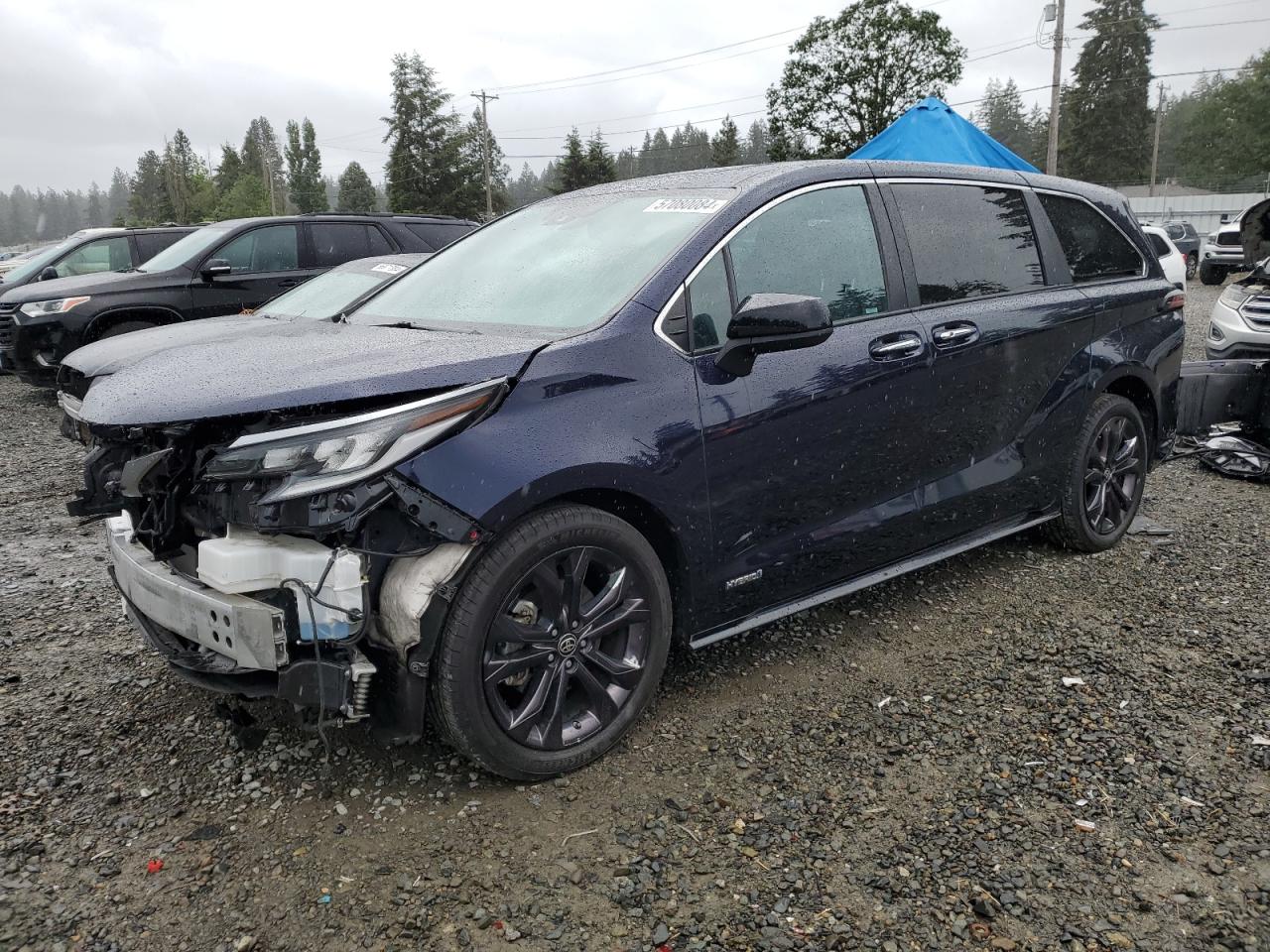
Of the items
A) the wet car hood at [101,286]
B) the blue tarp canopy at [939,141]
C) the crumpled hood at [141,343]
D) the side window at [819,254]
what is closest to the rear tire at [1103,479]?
the side window at [819,254]

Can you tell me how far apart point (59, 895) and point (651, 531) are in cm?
180

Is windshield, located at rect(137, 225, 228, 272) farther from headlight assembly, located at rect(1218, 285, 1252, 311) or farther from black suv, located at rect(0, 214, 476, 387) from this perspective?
headlight assembly, located at rect(1218, 285, 1252, 311)

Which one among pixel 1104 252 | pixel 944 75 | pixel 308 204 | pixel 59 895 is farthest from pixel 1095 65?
pixel 59 895

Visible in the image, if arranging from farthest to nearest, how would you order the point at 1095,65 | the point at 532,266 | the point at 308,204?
the point at 308,204, the point at 1095,65, the point at 532,266

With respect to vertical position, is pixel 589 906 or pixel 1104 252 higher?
pixel 1104 252

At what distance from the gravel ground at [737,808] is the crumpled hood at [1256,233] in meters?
4.89

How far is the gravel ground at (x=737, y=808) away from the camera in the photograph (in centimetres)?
218

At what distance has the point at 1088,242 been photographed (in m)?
4.34

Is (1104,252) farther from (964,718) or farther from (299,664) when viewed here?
(299,664)

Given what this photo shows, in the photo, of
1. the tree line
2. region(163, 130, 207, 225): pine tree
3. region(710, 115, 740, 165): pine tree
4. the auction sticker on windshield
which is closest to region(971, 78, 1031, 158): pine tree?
the tree line

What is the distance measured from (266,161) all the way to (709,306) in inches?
2660

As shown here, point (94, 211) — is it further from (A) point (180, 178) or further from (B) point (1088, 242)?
(B) point (1088, 242)

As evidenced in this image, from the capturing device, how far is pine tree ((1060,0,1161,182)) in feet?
212

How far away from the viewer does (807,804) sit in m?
2.61
